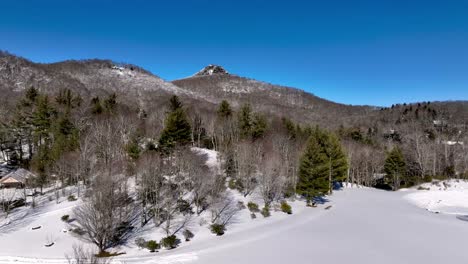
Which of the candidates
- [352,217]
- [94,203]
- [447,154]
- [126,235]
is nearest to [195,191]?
[126,235]

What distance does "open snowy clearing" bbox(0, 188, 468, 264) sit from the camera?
20.4 meters

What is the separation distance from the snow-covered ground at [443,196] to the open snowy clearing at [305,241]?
6734mm

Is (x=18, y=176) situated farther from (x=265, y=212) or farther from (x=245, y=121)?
(x=245, y=121)

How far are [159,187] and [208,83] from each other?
145130 mm

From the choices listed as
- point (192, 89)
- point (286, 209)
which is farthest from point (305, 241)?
point (192, 89)

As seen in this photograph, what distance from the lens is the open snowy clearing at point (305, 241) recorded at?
20359 millimetres

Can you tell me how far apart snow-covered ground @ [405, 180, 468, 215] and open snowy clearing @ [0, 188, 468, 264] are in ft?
22.1

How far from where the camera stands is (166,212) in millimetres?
28016

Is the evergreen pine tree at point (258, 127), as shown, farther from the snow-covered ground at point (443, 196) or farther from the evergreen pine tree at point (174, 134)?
the snow-covered ground at point (443, 196)

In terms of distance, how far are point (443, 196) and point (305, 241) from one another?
1330 inches

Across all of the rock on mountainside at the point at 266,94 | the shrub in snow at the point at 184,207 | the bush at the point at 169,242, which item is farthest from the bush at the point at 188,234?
the rock on mountainside at the point at 266,94

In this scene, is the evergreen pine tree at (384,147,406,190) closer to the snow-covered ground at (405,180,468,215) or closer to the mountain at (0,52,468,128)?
the snow-covered ground at (405,180,468,215)

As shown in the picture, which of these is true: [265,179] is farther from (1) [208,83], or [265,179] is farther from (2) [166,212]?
(1) [208,83]

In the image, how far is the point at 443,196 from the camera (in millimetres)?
45312
